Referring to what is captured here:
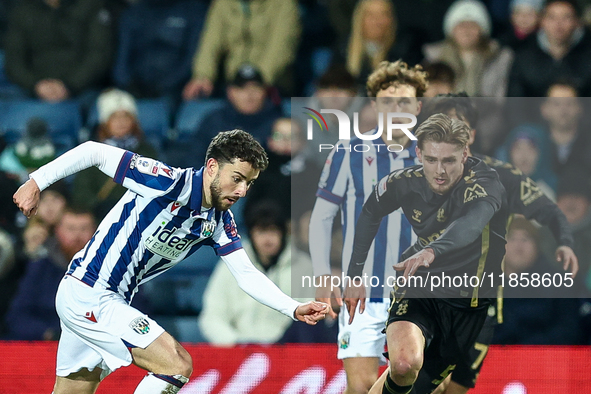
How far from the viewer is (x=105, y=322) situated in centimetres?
425

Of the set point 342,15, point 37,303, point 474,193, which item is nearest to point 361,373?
point 474,193

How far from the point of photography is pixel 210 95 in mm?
7770

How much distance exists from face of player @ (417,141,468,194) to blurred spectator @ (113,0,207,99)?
3720mm

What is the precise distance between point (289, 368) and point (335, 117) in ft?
5.09

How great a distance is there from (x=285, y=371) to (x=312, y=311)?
1.31 meters

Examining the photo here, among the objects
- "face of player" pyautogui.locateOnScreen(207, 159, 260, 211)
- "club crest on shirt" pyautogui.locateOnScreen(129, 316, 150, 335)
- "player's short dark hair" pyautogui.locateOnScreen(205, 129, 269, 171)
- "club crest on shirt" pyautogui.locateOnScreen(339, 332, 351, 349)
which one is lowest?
"club crest on shirt" pyautogui.locateOnScreen(339, 332, 351, 349)

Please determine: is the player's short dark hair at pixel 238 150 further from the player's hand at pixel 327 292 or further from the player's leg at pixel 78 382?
the player's leg at pixel 78 382

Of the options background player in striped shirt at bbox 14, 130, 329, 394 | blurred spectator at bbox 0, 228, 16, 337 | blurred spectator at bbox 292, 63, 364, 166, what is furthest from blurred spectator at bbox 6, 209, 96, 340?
blurred spectator at bbox 292, 63, 364, 166

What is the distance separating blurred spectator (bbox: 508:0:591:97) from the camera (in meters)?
7.04

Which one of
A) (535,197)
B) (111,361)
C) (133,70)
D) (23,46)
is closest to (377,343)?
(535,197)

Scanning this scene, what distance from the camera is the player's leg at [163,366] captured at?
411cm

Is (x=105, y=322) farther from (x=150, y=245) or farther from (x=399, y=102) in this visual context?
(x=399, y=102)

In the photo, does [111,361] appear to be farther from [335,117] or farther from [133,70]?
[133,70]

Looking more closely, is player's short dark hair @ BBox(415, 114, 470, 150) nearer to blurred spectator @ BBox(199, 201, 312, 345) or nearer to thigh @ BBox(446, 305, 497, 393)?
thigh @ BBox(446, 305, 497, 393)
